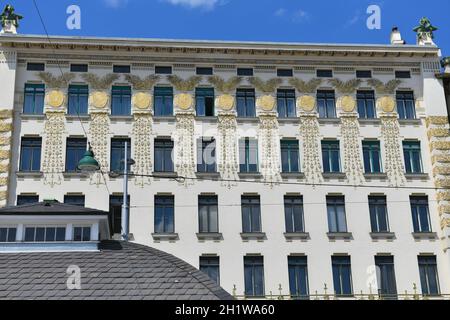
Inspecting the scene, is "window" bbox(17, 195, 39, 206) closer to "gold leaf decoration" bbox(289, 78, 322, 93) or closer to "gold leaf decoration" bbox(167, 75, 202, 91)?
"gold leaf decoration" bbox(167, 75, 202, 91)

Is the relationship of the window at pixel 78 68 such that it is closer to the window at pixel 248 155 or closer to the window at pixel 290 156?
the window at pixel 248 155

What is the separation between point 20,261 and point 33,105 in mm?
20973

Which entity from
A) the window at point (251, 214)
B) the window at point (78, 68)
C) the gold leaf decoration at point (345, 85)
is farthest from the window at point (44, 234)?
the gold leaf decoration at point (345, 85)

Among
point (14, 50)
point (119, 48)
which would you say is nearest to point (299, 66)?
point (119, 48)

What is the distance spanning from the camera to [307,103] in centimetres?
4259

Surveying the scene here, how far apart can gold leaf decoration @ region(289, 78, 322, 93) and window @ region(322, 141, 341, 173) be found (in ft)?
11.8

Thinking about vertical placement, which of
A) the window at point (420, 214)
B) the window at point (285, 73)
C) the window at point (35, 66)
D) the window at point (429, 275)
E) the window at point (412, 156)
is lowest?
the window at point (429, 275)

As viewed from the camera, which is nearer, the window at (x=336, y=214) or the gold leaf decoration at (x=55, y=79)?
the window at (x=336, y=214)

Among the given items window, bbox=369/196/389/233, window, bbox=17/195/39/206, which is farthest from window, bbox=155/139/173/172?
window, bbox=369/196/389/233

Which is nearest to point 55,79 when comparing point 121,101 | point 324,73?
point 121,101

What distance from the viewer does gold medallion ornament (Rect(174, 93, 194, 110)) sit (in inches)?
1645

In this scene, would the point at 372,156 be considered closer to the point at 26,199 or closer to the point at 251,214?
the point at 251,214

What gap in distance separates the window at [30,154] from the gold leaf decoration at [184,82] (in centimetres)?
889

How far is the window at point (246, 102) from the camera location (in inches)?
1662
